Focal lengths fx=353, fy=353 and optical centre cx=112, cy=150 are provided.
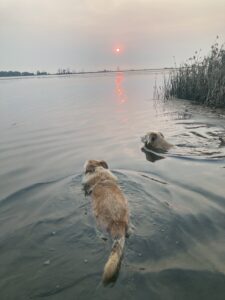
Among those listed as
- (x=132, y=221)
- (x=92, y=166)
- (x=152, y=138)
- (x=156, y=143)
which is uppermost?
(x=92, y=166)

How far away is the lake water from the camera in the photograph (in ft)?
13.8

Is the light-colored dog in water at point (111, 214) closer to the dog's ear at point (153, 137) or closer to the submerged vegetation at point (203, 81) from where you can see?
the dog's ear at point (153, 137)

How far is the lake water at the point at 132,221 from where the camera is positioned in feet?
13.8

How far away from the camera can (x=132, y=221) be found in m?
5.63

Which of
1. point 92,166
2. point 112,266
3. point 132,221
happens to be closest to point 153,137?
point 92,166

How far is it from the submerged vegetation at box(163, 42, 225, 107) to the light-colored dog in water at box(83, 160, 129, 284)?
13.8 meters

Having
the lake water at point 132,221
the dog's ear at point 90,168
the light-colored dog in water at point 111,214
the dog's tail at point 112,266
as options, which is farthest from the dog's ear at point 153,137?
the dog's tail at point 112,266

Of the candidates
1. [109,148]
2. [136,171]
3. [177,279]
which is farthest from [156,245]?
[109,148]

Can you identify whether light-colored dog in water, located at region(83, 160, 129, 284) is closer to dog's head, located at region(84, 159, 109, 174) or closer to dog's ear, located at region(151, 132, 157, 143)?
→ dog's head, located at region(84, 159, 109, 174)

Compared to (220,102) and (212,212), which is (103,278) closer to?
(212,212)

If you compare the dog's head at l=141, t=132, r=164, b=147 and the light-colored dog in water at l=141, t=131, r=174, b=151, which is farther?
the dog's head at l=141, t=132, r=164, b=147

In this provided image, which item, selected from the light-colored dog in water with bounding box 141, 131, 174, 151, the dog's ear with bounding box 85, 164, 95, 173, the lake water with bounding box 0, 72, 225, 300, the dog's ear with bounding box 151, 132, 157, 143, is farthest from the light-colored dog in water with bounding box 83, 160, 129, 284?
the dog's ear with bounding box 151, 132, 157, 143

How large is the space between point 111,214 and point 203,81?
1719 cm

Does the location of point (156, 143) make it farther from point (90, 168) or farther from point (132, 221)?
point (132, 221)
